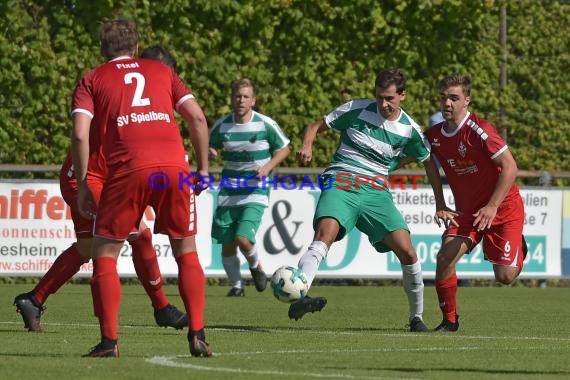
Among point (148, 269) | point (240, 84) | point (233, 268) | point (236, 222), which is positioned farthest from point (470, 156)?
point (233, 268)

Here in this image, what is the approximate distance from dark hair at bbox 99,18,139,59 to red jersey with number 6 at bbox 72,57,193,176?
0.19ft

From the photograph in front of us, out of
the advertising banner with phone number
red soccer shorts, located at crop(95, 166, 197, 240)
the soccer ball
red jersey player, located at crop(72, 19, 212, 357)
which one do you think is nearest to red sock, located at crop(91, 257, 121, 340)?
red jersey player, located at crop(72, 19, 212, 357)

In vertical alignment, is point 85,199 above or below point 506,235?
above

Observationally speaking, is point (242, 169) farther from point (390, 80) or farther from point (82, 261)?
point (82, 261)

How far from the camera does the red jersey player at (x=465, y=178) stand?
1075cm

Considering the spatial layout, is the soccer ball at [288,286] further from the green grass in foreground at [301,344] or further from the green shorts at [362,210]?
the green shorts at [362,210]

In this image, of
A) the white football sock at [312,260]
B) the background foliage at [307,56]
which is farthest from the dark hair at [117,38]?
the background foliage at [307,56]

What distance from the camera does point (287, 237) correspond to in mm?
17562

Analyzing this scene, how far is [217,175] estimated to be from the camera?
1852cm

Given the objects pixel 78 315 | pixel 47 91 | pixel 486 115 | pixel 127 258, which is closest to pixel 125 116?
pixel 78 315

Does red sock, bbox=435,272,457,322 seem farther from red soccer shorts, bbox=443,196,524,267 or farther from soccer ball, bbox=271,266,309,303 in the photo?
soccer ball, bbox=271,266,309,303

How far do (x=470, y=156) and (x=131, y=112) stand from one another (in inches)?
153

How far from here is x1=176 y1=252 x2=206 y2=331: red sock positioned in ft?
25.7

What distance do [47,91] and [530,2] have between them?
22.3 ft
